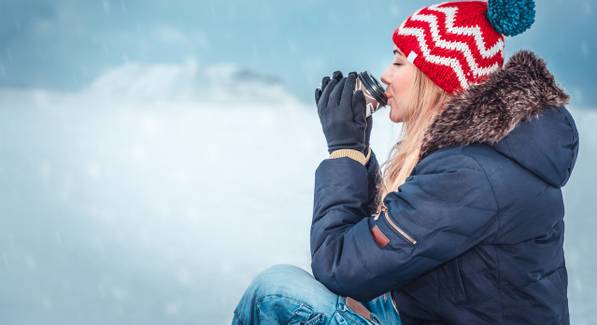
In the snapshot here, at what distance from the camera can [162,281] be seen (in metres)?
2.55

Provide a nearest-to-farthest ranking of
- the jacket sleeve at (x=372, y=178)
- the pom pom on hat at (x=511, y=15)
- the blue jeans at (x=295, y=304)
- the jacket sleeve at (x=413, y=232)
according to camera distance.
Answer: the jacket sleeve at (x=413, y=232) < the blue jeans at (x=295, y=304) < the pom pom on hat at (x=511, y=15) < the jacket sleeve at (x=372, y=178)

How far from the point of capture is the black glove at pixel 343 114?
1.35 m

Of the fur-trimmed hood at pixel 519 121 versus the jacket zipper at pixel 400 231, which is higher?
the fur-trimmed hood at pixel 519 121

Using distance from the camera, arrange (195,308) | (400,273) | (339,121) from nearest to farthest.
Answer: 1. (400,273)
2. (339,121)
3. (195,308)

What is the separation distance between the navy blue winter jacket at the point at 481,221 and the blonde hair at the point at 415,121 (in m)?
0.17

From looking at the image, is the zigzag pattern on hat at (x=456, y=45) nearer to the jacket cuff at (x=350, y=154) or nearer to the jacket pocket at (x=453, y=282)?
the jacket cuff at (x=350, y=154)

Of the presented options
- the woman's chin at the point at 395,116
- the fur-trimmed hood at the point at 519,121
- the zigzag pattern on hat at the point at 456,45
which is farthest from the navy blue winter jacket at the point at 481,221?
the woman's chin at the point at 395,116

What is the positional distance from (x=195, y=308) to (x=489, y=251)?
1454 mm

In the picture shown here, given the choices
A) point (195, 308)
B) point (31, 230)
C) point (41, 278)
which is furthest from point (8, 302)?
point (31, 230)

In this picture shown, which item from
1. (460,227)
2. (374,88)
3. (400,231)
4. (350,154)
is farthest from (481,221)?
(374,88)

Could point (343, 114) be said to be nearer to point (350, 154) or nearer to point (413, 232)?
point (350, 154)

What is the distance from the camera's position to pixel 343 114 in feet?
4.48

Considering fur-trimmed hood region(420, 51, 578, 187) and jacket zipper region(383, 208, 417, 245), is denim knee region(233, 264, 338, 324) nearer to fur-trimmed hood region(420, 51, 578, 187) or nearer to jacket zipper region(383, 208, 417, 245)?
jacket zipper region(383, 208, 417, 245)

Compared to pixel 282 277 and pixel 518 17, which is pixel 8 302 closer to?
pixel 282 277
